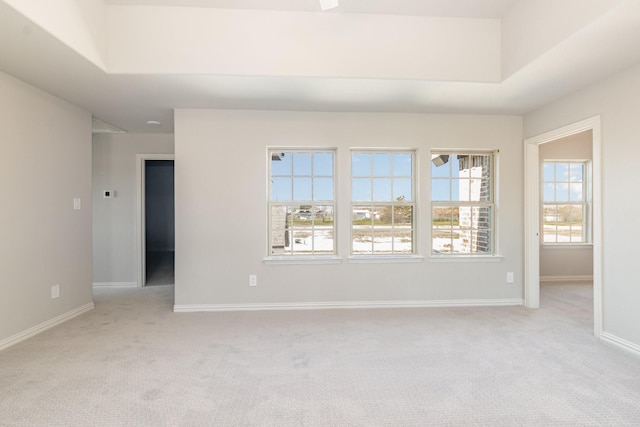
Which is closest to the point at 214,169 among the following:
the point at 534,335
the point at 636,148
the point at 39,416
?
the point at 39,416

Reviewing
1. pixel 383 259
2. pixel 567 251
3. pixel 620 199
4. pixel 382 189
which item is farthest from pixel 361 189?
pixel 567 251

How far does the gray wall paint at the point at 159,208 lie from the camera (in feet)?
30.6

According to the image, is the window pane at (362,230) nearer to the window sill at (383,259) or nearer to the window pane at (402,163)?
the window sill at (383,259)

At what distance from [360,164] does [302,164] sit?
724mm

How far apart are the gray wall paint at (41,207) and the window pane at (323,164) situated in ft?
8.97

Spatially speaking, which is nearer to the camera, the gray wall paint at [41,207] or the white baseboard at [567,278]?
the gray wall paint at [41,207]

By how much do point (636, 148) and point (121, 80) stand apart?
14.5 feet

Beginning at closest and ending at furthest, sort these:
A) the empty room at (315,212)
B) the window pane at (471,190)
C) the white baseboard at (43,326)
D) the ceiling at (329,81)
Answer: the empty room at (315,212) → the ceiling at (329,81) → the white baseboard at (43,326) → the window pane at (471,190)

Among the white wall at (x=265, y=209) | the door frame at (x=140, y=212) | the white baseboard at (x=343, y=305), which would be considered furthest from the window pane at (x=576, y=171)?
the door frame at (x=140, y=212)

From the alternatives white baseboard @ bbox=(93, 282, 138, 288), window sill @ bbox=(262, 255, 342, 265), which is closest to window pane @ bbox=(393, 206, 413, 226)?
window sill @ bbox=(262, 255, 342, 265)

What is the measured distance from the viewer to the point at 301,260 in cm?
385

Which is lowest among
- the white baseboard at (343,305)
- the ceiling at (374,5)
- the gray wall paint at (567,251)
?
the white baseboard at (343,305)

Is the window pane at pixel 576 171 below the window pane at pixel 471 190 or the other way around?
the other way around

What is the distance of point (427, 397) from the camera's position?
2.01 meters
